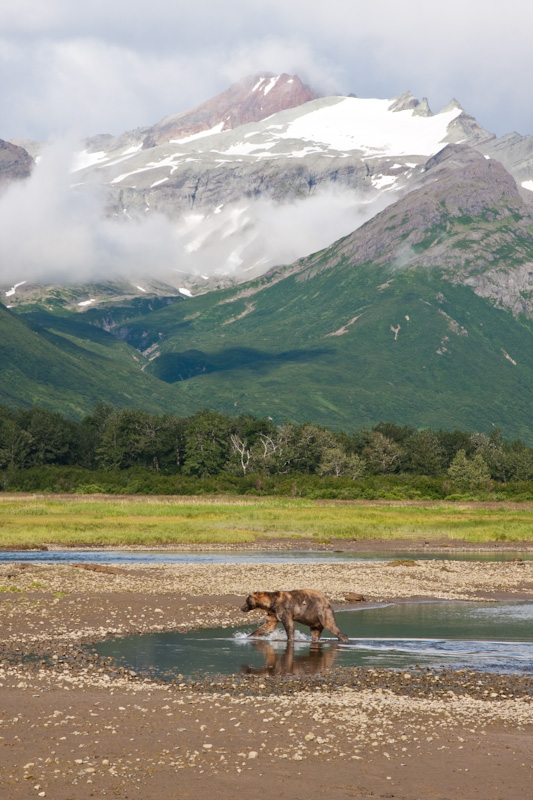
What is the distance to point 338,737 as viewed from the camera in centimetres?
1702

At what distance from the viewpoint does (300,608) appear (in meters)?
27.7

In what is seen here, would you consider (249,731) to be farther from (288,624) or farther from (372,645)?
(372,645)

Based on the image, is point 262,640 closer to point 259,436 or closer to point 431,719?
point 431,719

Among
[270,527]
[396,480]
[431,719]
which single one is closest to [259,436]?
[396,480]

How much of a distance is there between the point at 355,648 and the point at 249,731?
32.9 ft

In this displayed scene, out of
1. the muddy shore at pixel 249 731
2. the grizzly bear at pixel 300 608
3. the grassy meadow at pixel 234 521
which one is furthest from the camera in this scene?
the grassy meadow at pixel 234 521

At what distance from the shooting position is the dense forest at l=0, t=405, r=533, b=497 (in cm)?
12925

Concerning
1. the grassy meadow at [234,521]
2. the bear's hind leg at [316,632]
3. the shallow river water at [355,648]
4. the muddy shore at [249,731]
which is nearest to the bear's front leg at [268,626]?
the shallow river water at [355,648]

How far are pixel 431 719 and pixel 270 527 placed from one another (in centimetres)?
6844

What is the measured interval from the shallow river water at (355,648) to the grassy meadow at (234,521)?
42729 mm

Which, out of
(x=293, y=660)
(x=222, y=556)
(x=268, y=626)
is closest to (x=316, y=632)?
(x=268, y=626)

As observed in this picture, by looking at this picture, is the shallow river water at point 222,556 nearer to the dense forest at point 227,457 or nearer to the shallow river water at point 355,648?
the shallow river water at point 355,648

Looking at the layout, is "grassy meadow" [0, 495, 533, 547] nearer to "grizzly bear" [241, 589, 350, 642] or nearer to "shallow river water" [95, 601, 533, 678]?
"shallow river water" [95, 601, 533, 678]

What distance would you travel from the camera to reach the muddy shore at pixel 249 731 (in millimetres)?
14516
